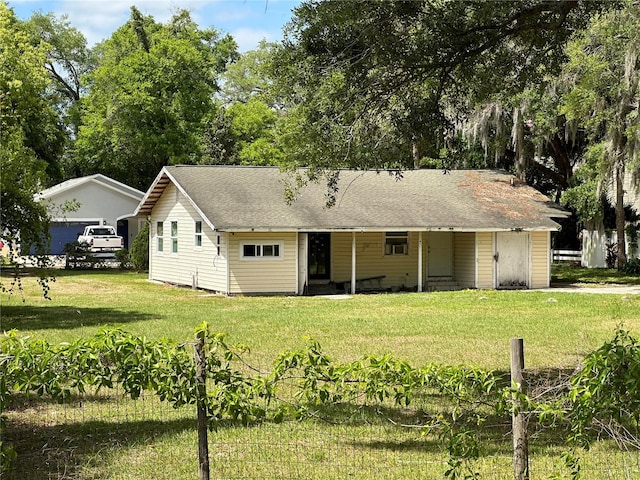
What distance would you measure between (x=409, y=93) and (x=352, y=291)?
1723 centimetres

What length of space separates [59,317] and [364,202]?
12720 millimetres

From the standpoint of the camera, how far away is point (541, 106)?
3347 centimetres

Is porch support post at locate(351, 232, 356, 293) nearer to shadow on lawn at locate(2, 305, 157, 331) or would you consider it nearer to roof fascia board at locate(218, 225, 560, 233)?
roof fascia board at locate(218, 225, 560, 233)

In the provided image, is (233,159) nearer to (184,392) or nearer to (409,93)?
(409,93)

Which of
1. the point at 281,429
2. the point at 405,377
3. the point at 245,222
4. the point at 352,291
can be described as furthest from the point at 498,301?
the point at 405,377

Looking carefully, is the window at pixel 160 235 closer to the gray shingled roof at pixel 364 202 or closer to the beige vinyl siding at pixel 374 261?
the gray shingled roof at pixel 364 202

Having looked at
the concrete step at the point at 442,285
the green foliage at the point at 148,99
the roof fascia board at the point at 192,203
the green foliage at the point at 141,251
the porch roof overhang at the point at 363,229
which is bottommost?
the concrete step at the point at 442,285

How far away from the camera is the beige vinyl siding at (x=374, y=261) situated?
29703 millimetres

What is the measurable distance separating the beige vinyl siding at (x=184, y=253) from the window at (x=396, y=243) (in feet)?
20.7

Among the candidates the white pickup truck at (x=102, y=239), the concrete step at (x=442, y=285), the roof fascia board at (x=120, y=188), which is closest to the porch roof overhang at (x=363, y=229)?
the concrete step at (x=442, y=285)

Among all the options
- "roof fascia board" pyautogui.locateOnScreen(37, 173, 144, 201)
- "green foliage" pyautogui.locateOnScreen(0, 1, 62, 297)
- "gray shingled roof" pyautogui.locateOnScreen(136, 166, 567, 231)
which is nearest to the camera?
"green foliage" pyautogui.locateOnScreen(0, 1, 62, 297)

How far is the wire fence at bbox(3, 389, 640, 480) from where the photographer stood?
7418 millimetres

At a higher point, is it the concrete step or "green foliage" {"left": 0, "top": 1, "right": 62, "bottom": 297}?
"green foliage" {"left": 0, "top": 1, "right": 62, "bottom": 297}

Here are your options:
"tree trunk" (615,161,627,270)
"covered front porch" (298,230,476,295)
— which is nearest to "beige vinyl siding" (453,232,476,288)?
"covered front porch" (298,230,476,295)
